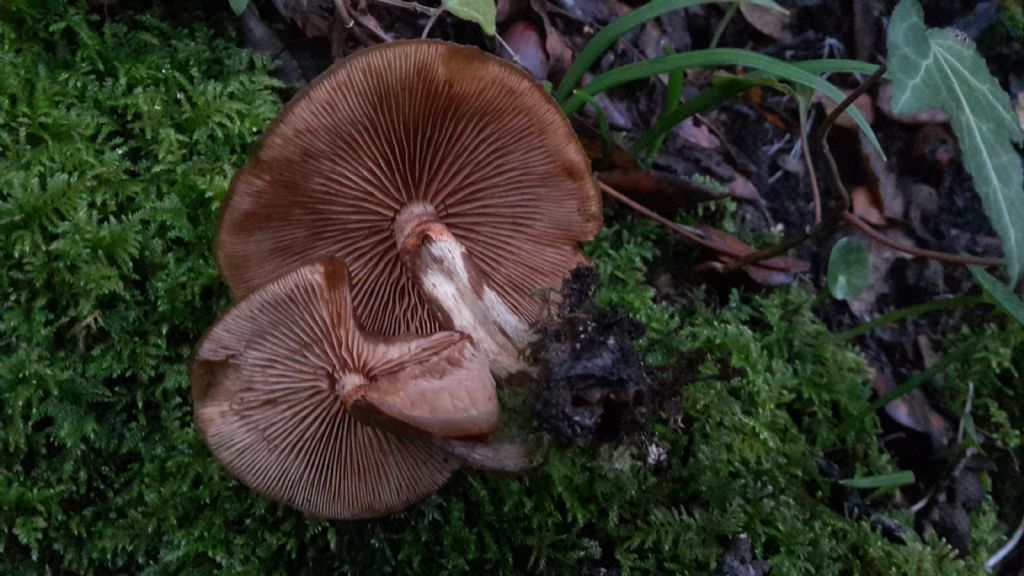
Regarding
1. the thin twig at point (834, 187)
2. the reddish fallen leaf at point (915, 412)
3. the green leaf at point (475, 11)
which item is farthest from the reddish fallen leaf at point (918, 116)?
the green leaf at point (475, 11)

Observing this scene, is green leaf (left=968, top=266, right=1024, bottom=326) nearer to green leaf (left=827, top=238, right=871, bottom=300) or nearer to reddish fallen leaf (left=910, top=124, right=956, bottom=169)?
green leaf (left=827, top=238, right=871, bottom=300)

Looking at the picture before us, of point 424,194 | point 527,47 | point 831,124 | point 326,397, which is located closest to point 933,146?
point 831,124

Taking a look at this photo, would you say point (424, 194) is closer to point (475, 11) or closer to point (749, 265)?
point (475, 11)

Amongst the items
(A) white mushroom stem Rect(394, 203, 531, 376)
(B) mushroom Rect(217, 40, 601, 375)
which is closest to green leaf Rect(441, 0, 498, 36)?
(B) mushroom Rect(217, 40, 601, 375)

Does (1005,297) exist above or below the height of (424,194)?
above

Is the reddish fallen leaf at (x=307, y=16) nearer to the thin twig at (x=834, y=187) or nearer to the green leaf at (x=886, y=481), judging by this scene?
the thin twig at (x=834, y=187)

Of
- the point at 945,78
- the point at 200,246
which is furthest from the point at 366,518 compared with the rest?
the point at 945,78
